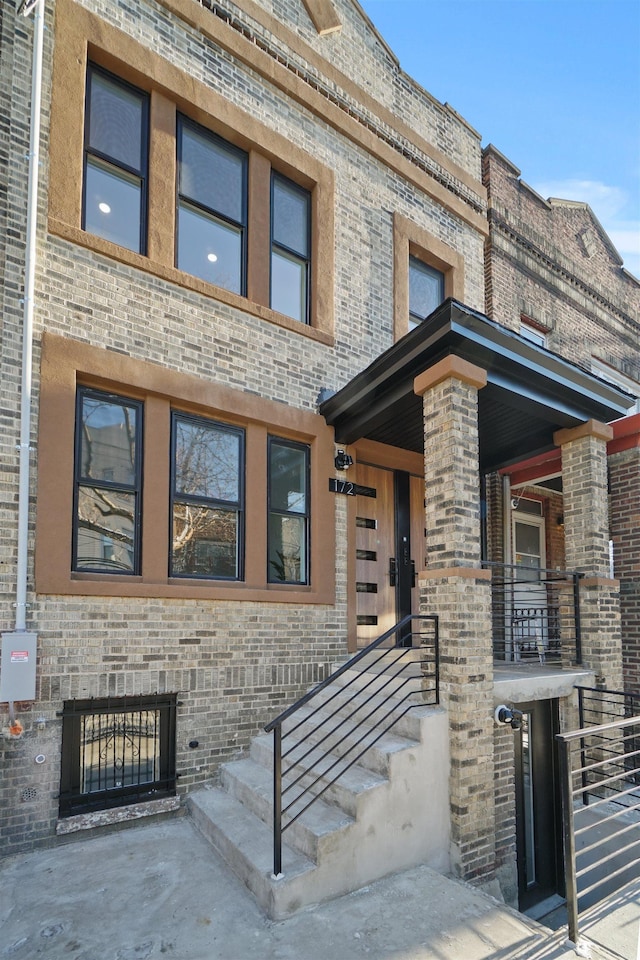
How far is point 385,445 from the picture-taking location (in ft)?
23.7

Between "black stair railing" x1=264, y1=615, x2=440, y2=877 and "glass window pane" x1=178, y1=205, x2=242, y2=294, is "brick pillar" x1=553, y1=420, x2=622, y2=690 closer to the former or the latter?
"black stair railing" x1=264, y1=615, x2=440, y2=877

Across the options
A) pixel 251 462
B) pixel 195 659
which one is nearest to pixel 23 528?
pixel 195 659

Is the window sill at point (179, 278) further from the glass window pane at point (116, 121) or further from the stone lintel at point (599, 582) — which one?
the stone lintel at point (599, 582)

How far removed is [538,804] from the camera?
18.6ft

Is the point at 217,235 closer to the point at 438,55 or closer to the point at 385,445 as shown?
the point at 385,445

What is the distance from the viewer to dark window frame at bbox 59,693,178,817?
451 cm

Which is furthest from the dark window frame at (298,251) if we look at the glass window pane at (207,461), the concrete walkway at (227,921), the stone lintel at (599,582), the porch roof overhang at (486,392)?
the concrete walkway at (227,921)

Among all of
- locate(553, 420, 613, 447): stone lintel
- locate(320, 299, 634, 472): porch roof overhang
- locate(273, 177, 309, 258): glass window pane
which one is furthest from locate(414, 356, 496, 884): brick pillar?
locate(273, 177, 309, 258): glass window pane

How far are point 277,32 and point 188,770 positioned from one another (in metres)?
7.63

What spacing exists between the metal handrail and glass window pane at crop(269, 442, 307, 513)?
11.0 feet

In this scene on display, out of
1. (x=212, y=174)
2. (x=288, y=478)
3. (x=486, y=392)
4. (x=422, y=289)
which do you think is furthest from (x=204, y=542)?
(x=422, y=289)

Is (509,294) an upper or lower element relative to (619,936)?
upper

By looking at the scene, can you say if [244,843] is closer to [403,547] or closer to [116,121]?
[403,547]

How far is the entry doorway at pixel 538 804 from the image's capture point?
5457 mm
